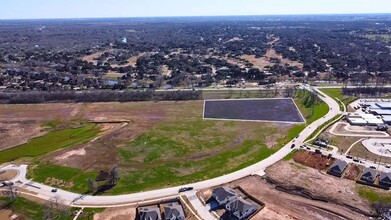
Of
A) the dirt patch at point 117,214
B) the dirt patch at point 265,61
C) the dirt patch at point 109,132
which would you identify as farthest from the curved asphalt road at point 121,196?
the dirt patch at point 265,61

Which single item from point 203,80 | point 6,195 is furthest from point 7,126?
point 203,80

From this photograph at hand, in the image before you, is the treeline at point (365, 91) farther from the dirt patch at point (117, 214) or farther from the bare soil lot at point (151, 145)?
the dirt patch at point (117, 214)

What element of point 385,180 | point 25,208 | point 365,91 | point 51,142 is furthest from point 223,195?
point 365,91

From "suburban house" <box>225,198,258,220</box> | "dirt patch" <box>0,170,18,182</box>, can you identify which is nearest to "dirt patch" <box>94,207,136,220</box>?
"suburban house" <box>225,198,258,220</box>

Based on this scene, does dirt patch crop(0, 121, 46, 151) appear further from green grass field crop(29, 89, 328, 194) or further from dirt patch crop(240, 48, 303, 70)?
dirt patch crop(240, 48, 303, 70)

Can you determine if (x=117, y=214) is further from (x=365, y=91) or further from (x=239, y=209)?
(x=365, y=91)

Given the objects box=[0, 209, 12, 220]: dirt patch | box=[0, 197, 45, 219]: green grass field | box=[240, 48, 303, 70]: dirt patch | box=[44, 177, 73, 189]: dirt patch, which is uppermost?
box=[240, 48, 303, 70]: dirt patch
